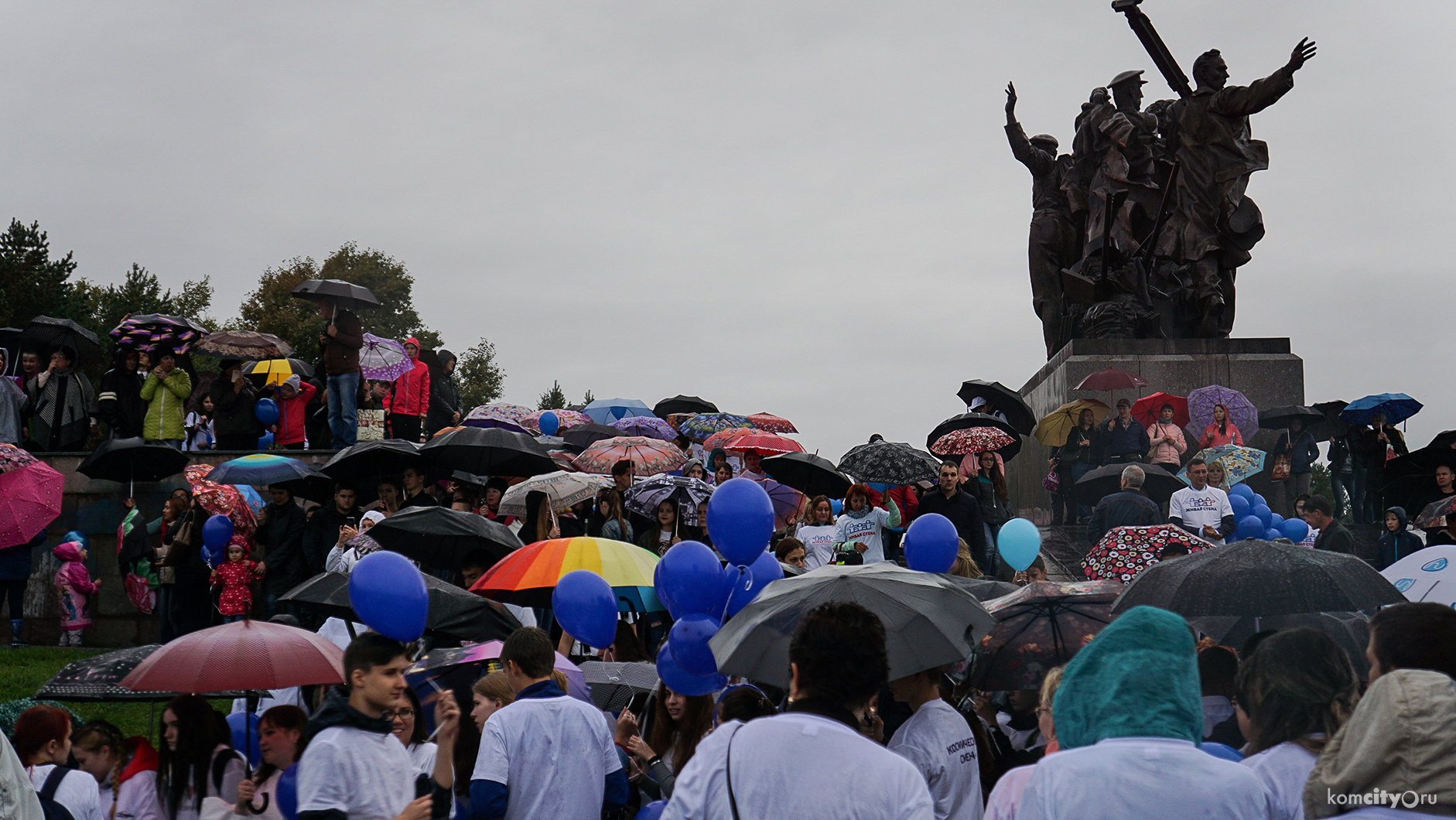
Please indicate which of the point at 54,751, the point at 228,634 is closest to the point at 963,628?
the point at 228,634

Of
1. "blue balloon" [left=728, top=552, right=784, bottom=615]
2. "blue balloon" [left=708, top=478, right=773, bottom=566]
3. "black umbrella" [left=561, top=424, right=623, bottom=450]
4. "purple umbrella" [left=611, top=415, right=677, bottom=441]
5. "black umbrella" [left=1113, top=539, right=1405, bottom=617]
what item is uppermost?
"purple umbrella" [left=611, top=415, right=677, bottom=441]

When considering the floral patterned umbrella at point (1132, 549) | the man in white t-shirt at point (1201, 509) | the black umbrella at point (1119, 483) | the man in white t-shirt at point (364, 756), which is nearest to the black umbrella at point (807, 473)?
the black umbrella at point (1119, 483)

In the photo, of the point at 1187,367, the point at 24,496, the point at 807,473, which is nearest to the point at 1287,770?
the point at 807,473

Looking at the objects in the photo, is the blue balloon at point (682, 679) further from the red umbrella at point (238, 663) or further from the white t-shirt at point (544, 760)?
the red umbrella at point (238, 663)

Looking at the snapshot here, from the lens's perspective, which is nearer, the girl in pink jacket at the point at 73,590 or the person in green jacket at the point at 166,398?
the girl in pink jacket at the point at 73,590

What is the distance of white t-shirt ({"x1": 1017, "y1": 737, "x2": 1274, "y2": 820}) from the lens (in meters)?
2.73

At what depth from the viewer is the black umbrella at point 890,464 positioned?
1202cm

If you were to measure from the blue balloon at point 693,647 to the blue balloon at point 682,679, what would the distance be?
4 cm

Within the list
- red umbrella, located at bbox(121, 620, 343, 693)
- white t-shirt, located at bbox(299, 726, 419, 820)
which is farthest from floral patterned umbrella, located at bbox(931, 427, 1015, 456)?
white t-shirt, located at bbox(299, 726, 419, 820)

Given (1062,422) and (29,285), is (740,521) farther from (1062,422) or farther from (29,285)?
(29,285)

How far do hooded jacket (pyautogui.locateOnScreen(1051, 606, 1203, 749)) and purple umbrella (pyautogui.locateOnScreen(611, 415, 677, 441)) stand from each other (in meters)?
14.0

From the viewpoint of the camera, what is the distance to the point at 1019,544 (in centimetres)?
927

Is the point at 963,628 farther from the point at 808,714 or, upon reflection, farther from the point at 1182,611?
the point at 808,714

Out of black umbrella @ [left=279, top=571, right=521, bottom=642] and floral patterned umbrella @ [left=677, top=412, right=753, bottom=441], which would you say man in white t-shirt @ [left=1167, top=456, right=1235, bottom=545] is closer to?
floral patterned umbrella @ [left=677, top=412, right=753, bottom=441]
